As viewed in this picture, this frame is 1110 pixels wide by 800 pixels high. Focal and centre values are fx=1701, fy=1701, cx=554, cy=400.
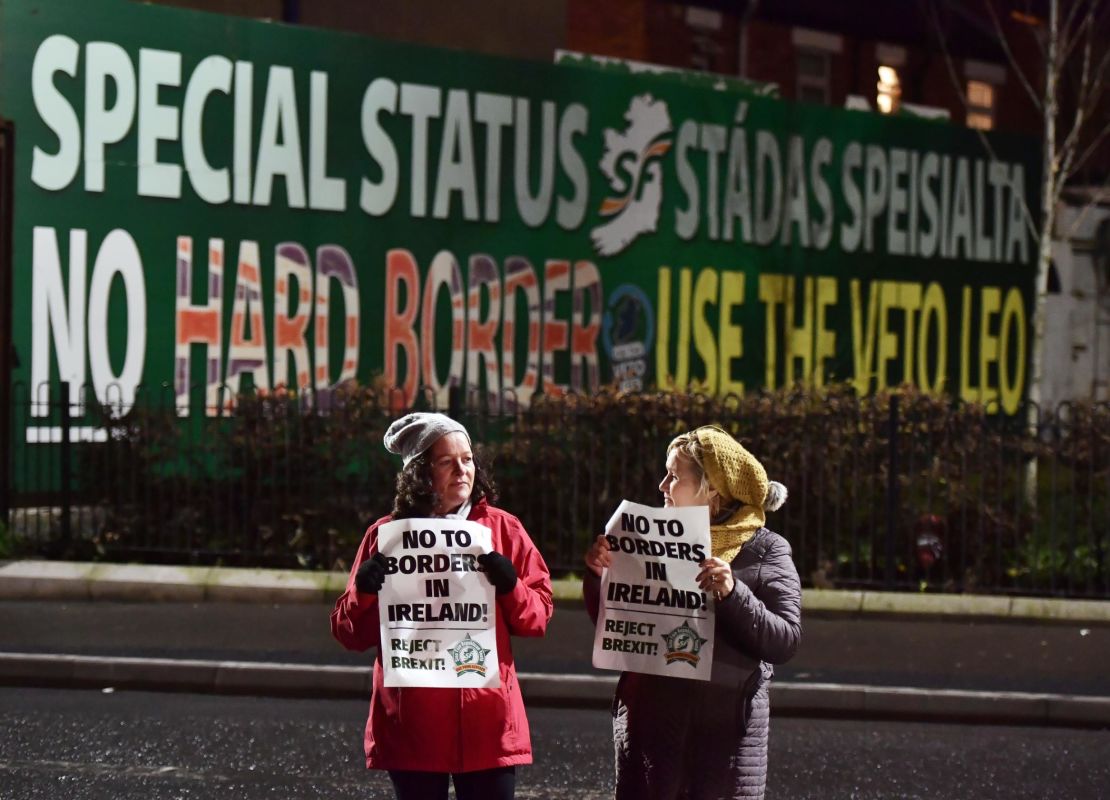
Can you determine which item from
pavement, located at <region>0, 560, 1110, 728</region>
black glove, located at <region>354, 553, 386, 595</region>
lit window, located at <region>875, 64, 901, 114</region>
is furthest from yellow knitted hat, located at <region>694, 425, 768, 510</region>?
lit window, located at <region>875, 64, 901, 114</region>

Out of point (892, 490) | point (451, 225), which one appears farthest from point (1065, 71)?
point (892, 490)

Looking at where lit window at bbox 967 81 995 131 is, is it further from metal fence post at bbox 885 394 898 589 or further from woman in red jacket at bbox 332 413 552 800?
woman in red jacket at bbox 332 413 552 800

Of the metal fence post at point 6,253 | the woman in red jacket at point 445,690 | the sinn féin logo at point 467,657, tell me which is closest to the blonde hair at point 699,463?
the woman in red jacket at point 445,690

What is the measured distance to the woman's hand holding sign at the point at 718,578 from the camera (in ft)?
13.9

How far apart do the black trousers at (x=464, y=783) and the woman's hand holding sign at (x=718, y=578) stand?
0.70 metres

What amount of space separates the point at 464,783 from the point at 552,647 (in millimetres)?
6196

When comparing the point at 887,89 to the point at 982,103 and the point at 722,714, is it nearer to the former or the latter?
the point at 982,103

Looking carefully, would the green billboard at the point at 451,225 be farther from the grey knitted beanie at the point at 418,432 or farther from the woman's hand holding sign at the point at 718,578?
the woman's hand holding sign at the point at 718,578

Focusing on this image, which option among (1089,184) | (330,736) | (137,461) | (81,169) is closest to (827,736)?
(330,736)

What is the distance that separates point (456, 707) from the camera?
4324 millimetres

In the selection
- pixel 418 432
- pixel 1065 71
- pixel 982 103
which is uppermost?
pixel 1065 71

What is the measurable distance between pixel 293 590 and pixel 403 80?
25.2 feet

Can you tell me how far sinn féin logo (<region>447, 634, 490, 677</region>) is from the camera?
4.34 metres

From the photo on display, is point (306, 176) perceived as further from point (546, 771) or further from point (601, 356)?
point (546, 771)
